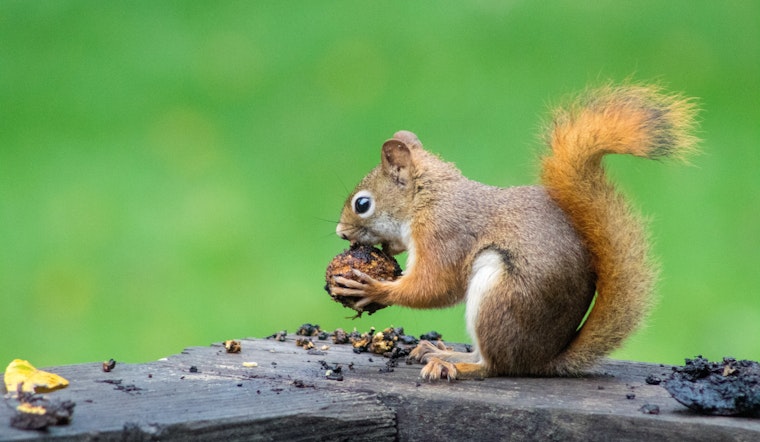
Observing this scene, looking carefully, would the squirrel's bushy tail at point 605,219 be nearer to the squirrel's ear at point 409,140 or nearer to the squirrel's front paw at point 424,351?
the squirrel's front paw at point 424,351

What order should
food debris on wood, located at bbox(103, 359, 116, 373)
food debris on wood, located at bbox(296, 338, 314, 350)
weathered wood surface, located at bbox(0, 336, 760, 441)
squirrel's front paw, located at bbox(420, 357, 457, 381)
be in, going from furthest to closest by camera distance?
1. food debris on wood, located at bbox(296, 338, 314, 350)
2. squirrel's front paw, located at bbox(420, 357, 457, 381)
3. food debris on wood, located at bbox(103, 359, 116, 373)
4. weathered wood surface, located at bbox(0, 336, 760, 441)

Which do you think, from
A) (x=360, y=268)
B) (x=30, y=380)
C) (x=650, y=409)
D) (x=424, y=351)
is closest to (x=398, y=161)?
(x=360, y=268)

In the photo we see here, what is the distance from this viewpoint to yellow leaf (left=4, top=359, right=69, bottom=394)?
1.95 meters

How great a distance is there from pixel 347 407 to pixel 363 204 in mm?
761

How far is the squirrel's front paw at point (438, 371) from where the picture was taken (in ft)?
7.45

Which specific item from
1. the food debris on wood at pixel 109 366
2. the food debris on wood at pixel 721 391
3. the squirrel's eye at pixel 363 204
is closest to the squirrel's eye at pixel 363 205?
the squirrel's eye at pixel 363 204

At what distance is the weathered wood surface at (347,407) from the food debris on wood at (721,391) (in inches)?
1.1

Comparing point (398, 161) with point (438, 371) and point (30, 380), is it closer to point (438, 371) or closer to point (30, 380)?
point (438, 371)

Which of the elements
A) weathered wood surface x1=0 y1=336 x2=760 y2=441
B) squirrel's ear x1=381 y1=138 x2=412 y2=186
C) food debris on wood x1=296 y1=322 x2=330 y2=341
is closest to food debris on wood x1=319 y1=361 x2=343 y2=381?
weathered wood surface x1=0 y1=336 x2=760 y2=441

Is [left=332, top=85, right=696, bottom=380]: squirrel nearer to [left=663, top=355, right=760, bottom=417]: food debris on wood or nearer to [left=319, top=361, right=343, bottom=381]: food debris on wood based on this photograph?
[left=319, top=361, right=343, bottom=381]: food debris on wood

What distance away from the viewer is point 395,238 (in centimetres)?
267

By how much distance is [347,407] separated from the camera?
6.60 feet

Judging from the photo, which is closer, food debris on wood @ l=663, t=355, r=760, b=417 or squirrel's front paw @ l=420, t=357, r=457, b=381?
food debris on wood @ l=663, t=355, r=760, b=417

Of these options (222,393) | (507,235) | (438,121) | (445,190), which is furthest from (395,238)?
(438,121)
